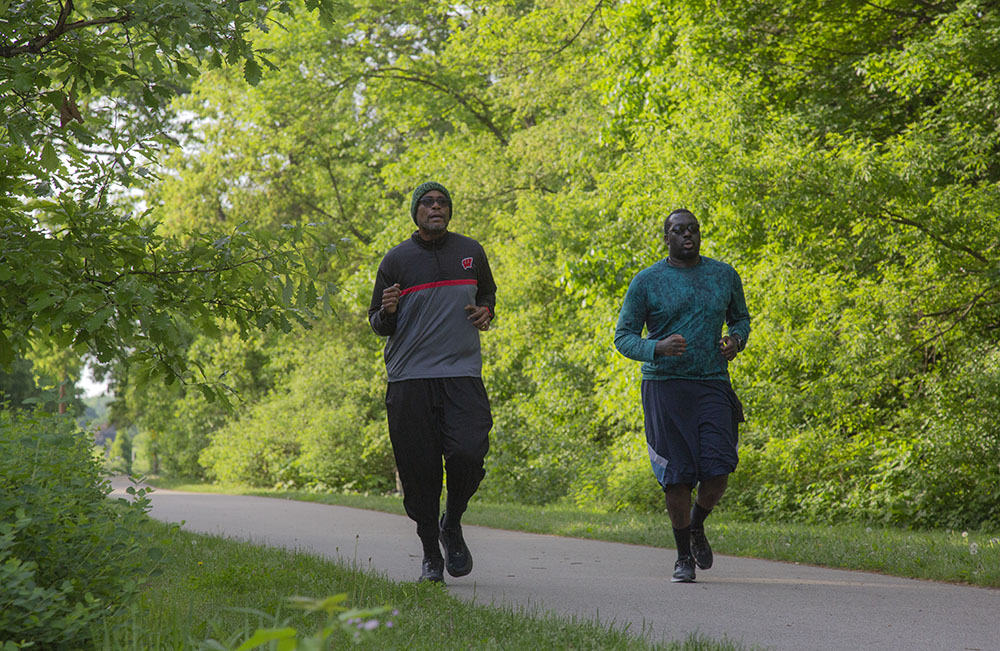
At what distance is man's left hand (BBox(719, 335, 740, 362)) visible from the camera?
6.41 meters

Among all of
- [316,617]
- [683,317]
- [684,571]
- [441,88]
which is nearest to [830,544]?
[684,571]

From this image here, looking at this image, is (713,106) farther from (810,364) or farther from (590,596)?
(590,596)

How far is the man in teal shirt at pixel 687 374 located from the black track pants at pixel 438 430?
3.21 ft

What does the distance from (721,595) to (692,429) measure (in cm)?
99

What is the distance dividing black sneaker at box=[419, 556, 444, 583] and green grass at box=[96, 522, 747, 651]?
0.29m

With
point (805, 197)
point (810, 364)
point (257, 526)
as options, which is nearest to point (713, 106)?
point (805, 197)

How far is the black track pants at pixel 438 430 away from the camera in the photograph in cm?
609

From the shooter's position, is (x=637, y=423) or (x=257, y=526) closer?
(x=257, y=526)

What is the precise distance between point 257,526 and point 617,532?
420 cm

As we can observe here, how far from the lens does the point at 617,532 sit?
10266 mm

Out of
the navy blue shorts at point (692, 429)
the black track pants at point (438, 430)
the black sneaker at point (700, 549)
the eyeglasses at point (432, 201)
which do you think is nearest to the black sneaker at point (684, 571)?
the black sneaker at point (700, 549)

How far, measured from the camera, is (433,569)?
630cm

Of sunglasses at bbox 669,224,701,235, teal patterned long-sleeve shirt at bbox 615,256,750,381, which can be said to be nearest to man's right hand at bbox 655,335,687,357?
teal patterned long-sleeve shirt at bbox 615,256,750,381

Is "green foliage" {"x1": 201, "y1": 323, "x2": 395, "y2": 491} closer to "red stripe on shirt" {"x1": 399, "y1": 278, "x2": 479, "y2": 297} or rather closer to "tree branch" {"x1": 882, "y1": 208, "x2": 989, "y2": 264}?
"tree branch" {"x1": 882, "y1": 208, "x2": 989, "y2": 264}
